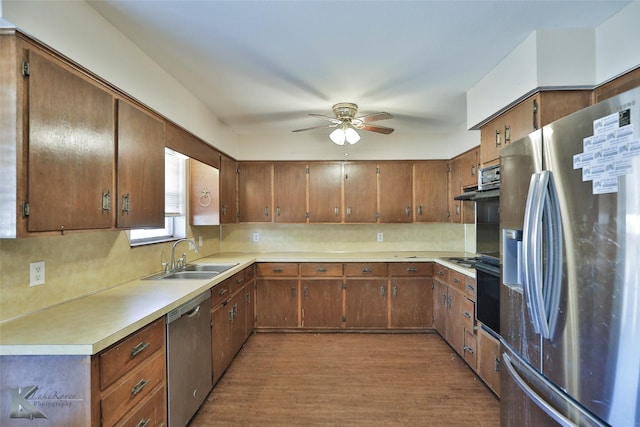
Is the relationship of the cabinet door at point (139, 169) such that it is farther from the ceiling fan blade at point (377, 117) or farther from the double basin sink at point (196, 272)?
the ceiling fan blade at point (377, 117)

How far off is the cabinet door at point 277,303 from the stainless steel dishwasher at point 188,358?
1277 millimetres

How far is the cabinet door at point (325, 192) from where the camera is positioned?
397 centimetres

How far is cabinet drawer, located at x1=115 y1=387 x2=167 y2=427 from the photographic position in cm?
139

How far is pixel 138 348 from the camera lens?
4.76 ft

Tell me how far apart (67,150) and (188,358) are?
4.53ft

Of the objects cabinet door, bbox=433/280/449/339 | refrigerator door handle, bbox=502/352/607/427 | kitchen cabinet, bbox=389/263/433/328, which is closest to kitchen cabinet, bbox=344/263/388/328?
kitchen cabinet, bbox=389/263/433/328

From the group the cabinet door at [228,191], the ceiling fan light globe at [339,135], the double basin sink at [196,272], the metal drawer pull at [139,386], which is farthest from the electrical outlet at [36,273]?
the ceiling fan light globe at [339,135]

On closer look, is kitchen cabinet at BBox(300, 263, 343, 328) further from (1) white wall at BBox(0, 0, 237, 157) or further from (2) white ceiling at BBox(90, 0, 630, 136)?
(1) white wall at BBox(0, 0, 237, 157)

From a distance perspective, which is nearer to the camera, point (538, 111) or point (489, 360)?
point (538, 111)

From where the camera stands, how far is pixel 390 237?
4.24m

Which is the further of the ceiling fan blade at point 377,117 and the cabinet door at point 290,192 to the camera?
the cabinet door at point 290,192

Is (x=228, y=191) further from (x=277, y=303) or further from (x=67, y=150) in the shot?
(x=67, y=150)

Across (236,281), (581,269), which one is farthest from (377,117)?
(236,281)

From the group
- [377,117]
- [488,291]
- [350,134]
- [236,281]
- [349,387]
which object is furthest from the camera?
[236,281]
